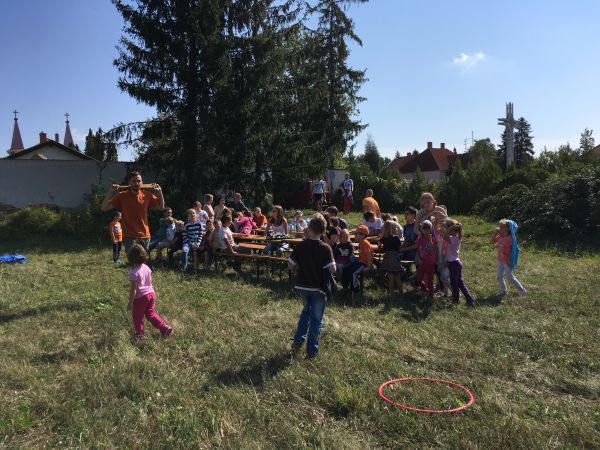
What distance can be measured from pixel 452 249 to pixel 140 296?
502cm

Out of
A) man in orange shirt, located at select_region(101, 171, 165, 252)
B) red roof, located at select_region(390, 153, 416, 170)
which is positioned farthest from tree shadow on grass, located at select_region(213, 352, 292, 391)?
red roof, located at select_region(390, 153, 416, 170)

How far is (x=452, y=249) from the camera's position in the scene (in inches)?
336

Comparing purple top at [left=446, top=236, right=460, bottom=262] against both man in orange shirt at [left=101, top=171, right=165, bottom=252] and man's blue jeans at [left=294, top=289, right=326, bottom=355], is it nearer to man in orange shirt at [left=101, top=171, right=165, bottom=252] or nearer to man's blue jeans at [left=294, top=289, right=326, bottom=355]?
man's blue jeans at [left=294, top=289, right=326, bottom=355]

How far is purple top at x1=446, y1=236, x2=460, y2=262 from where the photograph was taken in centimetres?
852

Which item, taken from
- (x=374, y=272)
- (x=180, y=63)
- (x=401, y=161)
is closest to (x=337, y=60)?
(x=180, y=63)

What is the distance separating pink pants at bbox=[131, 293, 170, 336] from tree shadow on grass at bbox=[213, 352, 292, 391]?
147 centimetres

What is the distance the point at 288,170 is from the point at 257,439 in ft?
56.4

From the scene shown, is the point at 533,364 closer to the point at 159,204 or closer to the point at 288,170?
the point at 159,204

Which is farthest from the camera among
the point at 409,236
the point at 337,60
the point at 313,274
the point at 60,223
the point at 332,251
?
the point at 337,60

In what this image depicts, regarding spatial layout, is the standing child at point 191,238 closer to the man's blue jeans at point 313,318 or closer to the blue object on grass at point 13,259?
the blue object on grass at point 13,259

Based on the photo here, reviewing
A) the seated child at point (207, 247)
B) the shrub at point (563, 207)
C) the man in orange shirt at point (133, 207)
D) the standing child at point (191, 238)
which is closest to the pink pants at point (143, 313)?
the man in orange shirt at point (133, 207)

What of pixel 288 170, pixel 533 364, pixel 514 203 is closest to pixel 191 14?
pixel 288 170

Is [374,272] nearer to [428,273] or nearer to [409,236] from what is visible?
[409,236]

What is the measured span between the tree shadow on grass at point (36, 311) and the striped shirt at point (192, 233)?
12.2 feet
